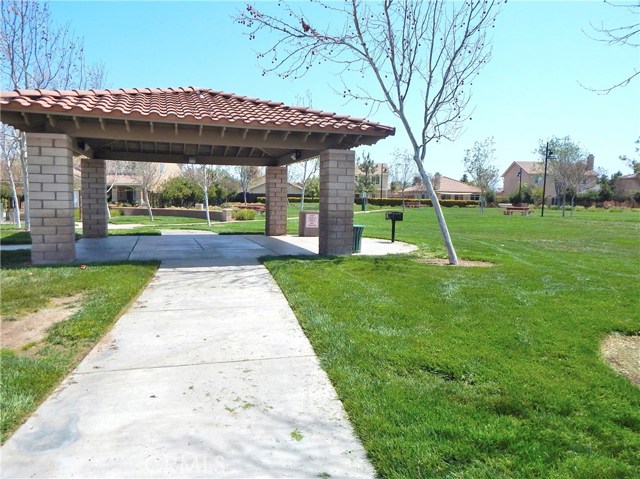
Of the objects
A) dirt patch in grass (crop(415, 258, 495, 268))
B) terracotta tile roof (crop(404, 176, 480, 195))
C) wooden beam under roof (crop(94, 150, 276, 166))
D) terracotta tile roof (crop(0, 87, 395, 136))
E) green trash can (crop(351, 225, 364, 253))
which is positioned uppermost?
terracotta tile roof (crop(404, 176, 480, 195))

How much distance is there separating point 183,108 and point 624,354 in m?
9.45

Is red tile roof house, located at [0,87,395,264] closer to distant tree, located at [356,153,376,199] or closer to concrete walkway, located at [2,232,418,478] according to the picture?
concrete walkway, located at [2,232,418,478]

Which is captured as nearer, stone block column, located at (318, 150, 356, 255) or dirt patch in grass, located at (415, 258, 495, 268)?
dirt patch in grass, located at (415, 258, 495, 268)

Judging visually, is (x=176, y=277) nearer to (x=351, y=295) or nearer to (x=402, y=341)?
(x=351, y=295)

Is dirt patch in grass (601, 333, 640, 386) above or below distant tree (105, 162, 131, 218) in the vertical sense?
below

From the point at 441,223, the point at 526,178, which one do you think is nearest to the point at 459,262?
the point at 441,223

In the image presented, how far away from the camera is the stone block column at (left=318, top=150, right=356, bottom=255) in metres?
10.9

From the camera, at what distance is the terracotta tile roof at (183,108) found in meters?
8.66

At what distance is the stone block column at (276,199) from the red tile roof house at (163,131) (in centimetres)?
360

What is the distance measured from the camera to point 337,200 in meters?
11.1

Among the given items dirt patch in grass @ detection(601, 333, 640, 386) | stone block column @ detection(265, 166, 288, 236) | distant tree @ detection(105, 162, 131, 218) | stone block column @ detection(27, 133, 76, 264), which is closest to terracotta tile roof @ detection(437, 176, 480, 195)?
distant tree @ detection(105, 162, 131, 218)

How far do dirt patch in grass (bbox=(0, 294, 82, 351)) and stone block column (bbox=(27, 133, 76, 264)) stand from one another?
12.2ft

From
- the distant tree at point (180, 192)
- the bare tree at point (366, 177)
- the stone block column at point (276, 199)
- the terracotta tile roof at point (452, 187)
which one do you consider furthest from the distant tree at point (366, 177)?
the stone block column at point (276, 199)

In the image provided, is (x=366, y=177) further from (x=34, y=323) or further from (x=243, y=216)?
(x=34, y=323)
